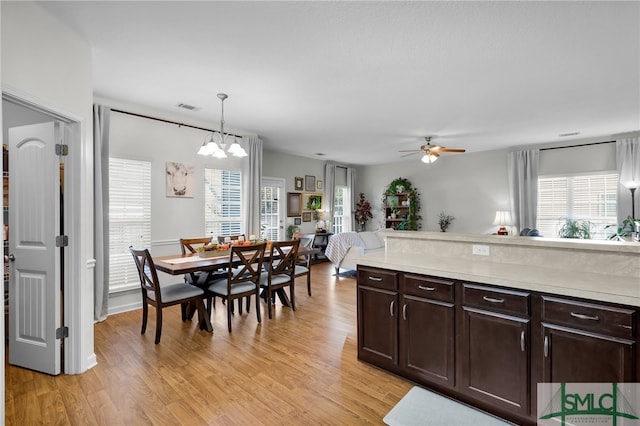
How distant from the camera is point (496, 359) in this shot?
1921 millimetres

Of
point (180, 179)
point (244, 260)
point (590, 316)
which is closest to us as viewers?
point (590, 316)

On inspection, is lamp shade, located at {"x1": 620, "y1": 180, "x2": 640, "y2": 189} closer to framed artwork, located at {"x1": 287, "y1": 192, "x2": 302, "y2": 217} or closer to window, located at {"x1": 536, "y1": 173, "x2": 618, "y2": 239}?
window, located at {"x1": 536, "y1": 173, "x2": 618, "y2": 239}

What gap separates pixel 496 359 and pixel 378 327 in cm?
85

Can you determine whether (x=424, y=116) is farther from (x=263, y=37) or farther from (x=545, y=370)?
(x=545, y=370)

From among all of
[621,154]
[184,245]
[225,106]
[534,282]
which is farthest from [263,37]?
[621,154]

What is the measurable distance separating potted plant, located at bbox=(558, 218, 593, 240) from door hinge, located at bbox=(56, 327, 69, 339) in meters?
7.48

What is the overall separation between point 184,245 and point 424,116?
373cm

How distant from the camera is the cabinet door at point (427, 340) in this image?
2.12 meters

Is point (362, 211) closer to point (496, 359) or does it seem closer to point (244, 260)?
point (244, 260)

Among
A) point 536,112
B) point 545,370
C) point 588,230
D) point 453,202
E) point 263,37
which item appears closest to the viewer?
point 545,370

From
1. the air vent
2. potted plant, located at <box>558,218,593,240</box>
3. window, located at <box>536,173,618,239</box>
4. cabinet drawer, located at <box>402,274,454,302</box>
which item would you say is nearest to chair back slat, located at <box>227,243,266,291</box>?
cabinet drawer, located at <box>402,274,454,302</box>

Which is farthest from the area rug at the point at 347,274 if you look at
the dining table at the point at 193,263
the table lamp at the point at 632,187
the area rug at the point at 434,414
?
the table lamp at the point at 632,187

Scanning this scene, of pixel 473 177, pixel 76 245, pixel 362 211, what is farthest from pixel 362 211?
pixel 76 245

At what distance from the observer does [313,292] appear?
4.88 m
